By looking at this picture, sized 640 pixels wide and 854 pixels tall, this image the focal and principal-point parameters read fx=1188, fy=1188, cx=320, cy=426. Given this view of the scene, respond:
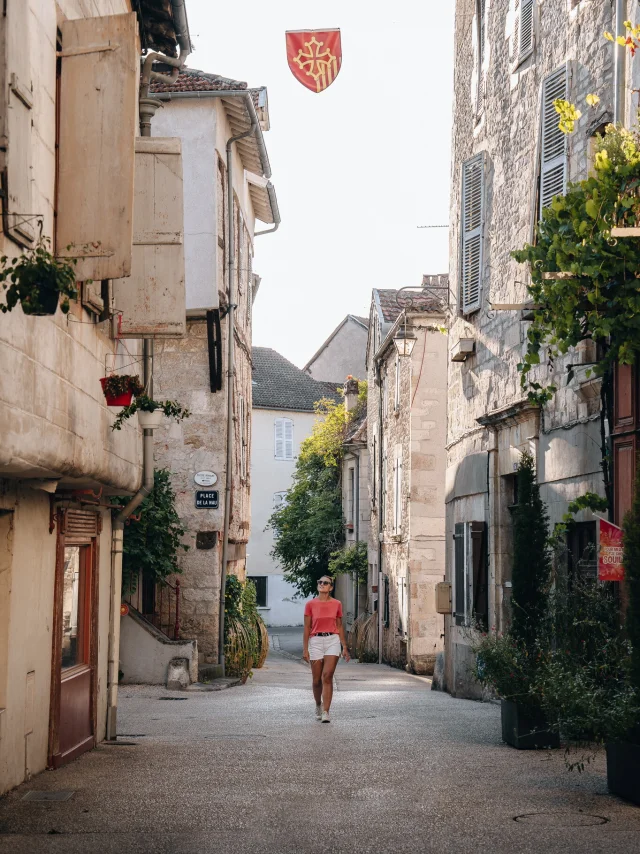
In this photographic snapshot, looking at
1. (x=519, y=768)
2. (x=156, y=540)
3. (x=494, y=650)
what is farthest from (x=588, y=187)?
(x=156, y=540)

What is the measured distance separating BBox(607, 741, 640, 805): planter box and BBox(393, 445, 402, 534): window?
17935 mm

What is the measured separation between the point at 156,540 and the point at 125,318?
26.1 feet

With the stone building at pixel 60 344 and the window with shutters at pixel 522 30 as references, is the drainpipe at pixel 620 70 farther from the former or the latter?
the stone building at pixel 60 344

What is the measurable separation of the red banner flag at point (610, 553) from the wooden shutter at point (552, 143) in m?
4.16

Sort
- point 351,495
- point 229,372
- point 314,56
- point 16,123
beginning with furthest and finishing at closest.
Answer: point 351,495 → point 229,372 → point 314,56 → point 16,123

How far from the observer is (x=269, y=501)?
44.1 metres

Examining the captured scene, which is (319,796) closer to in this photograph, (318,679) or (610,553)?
(610,553)

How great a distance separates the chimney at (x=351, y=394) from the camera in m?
35.4

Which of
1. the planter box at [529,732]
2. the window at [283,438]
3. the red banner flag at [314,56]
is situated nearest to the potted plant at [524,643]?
the planter box at [529,732]

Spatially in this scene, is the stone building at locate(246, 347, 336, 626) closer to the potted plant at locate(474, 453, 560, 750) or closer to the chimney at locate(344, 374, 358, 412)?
the chimney at locate(344, 374, 358, 412)

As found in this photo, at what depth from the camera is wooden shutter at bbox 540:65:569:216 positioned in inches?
466

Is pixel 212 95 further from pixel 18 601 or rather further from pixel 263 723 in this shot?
pixel 18 601

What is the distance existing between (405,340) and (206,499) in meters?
6.58

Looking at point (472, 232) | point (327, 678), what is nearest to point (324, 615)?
point (327, 678)
